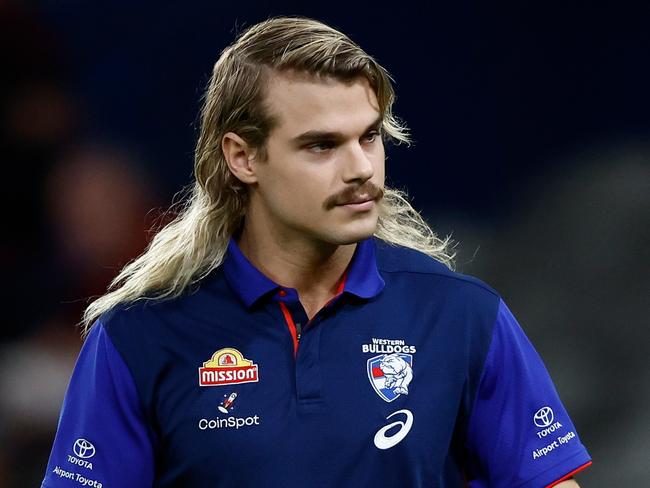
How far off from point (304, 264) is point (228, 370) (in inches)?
9.5

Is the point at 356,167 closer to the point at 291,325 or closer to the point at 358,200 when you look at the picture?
the point at 358,200

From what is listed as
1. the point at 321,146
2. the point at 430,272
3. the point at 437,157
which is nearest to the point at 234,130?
the point at 321,146

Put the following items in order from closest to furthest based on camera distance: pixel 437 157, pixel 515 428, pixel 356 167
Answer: pixel 356 167 < pixel 515 428 < pixel 437 157

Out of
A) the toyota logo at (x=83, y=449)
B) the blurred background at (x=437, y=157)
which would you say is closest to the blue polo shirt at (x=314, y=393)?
the toyota logo at (x=83, y=449)

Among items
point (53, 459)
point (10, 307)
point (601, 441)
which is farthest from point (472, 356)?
point (10, 307)

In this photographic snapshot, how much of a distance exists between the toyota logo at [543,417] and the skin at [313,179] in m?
0.11

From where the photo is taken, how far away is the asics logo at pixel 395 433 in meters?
1.92

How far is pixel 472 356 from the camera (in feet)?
6.56

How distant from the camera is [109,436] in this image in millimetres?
1958

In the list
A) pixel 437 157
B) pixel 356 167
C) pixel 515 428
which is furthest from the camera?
pixel 437 157

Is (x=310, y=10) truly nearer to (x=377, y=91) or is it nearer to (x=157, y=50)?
(x=157, y=50)

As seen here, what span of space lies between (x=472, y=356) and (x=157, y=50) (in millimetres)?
2272

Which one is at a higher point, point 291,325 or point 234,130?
point 234,130

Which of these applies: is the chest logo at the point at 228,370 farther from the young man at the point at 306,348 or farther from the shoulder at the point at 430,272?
the shoulder at the point at 430,272
